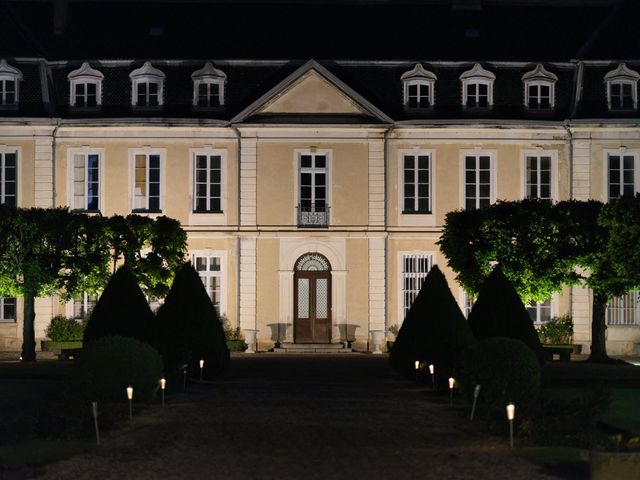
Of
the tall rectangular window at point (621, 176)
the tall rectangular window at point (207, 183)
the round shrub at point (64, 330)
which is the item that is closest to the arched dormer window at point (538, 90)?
the tall rectangular window at point (621, 176)

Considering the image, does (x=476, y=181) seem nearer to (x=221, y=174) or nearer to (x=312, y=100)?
(x=312, y=100)

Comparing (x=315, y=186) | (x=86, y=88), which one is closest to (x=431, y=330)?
(x=315, y=186)

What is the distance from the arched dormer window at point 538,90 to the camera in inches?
2141

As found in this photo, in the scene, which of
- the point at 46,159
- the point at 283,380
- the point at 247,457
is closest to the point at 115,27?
the point at 46,159

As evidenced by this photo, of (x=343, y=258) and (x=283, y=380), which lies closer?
(x=283, y=380)

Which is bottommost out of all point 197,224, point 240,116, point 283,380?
point 283,380

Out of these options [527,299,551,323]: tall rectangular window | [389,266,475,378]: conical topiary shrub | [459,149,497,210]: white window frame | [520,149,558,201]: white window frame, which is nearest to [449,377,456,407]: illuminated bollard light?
[389,266,475,378]: conical topiary shrub

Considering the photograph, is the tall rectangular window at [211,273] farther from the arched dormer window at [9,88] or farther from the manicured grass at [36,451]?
the manicured grass at [36,451]

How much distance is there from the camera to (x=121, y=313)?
36219 millimetres

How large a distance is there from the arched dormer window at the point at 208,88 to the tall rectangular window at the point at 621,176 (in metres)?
14.5

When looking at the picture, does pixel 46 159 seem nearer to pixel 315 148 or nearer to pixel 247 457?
pixel 315 148

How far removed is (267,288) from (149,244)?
5696 millimetres

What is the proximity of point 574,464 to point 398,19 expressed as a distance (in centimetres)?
3900

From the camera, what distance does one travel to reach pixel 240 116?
53281mm
